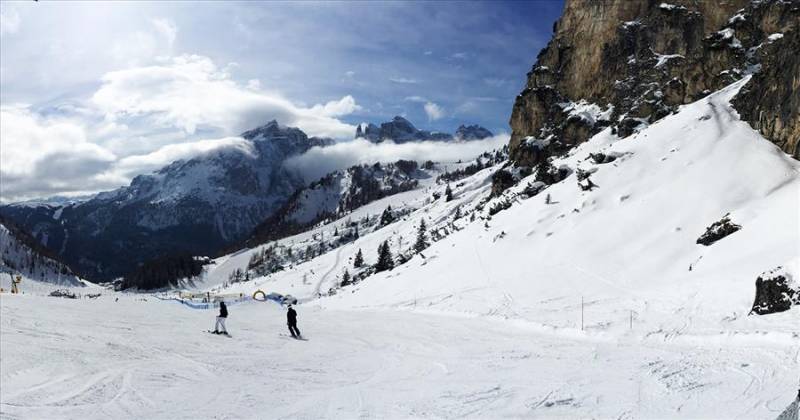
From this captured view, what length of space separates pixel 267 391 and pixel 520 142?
108565 mm

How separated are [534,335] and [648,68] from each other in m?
89.8

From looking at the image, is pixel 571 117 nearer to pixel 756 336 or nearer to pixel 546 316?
pixel 546 316

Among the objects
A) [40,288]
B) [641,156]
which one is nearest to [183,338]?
[641,156]

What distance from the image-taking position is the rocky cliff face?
47.2 meters

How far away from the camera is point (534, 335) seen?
2216 centimetres

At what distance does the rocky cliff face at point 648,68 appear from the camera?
47.2m

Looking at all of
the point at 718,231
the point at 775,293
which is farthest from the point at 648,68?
the point at 775,293

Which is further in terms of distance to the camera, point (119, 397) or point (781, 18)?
point (781, 18)

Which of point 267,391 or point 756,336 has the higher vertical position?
point 756,336

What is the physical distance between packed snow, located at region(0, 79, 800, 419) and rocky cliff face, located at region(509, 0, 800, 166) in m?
5.18

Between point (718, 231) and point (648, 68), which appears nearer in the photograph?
point (718, 231)

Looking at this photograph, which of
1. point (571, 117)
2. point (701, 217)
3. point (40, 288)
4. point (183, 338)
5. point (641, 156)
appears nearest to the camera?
point (183, 338)

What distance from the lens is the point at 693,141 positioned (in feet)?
160

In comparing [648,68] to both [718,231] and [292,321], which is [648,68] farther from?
[292,321]
